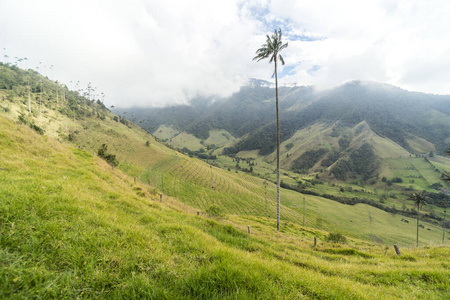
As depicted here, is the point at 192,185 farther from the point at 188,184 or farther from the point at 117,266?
the point at 117,266

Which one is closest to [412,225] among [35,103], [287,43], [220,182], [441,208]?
[441,208]

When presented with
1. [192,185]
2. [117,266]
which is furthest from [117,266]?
[192,185]

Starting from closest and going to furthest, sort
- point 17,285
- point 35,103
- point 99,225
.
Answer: point 17,285 < point 99,225 < point 35,103

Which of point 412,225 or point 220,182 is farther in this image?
point 412,225

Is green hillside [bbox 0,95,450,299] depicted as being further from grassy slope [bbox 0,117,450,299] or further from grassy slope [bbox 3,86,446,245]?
grassy slope [bbox 3,86,446,245]

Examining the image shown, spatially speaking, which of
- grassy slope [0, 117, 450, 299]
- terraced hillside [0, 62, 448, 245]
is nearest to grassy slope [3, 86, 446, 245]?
terraced hillside [0, 62, 448, 245]

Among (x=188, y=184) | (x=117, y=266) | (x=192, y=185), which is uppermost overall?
(x=117, y=266)

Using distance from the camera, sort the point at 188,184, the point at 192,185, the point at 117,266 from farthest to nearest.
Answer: the point at 192,185, the point at 188,184, the point at 117,266

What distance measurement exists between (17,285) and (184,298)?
2.34 metres

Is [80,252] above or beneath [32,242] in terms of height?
beneath

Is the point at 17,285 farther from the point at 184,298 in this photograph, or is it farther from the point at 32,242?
the point at 184,298

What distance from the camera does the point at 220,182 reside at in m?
136

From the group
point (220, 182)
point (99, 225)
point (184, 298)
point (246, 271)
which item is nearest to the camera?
point (184, 298)

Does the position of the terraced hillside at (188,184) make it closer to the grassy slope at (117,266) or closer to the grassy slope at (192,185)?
the grassy slope at (192,185)
